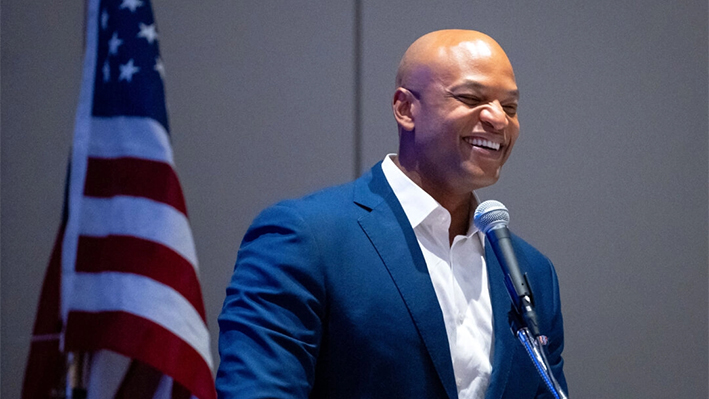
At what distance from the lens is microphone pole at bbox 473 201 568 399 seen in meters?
1.08

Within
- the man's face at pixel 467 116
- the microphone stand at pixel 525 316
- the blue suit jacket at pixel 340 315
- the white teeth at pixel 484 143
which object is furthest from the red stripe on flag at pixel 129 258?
the microphone stand at pixel 525 316

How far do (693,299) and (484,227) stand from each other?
6.45ft

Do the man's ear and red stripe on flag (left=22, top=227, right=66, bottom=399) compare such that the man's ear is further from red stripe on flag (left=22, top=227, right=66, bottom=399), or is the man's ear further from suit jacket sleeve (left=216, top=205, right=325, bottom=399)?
red stripe on flag (left=22, top=227, right=66, bottom=399)

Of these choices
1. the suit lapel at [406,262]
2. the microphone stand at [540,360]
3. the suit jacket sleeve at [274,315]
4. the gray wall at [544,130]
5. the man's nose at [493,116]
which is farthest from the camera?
the gray wall at [544,130]

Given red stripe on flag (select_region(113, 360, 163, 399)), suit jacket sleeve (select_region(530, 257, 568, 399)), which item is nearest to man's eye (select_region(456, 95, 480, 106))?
suit jacket sleeve (select_region(530, 257, 568, 399))

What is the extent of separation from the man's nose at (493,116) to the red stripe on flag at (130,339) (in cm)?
93

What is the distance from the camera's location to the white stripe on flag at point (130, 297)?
6.11 feet

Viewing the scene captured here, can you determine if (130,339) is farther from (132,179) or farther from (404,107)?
(404,107)

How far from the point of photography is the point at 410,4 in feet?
8.98

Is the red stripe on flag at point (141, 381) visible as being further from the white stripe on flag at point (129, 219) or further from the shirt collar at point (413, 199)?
the shirt collar at point (413, 199)

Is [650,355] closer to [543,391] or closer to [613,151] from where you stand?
[613,151]

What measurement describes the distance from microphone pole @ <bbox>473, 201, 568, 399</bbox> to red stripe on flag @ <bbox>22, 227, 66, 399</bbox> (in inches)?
44.5

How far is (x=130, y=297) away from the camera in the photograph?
1871 mm

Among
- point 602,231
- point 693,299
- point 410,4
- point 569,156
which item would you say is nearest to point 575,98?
point 569,156
